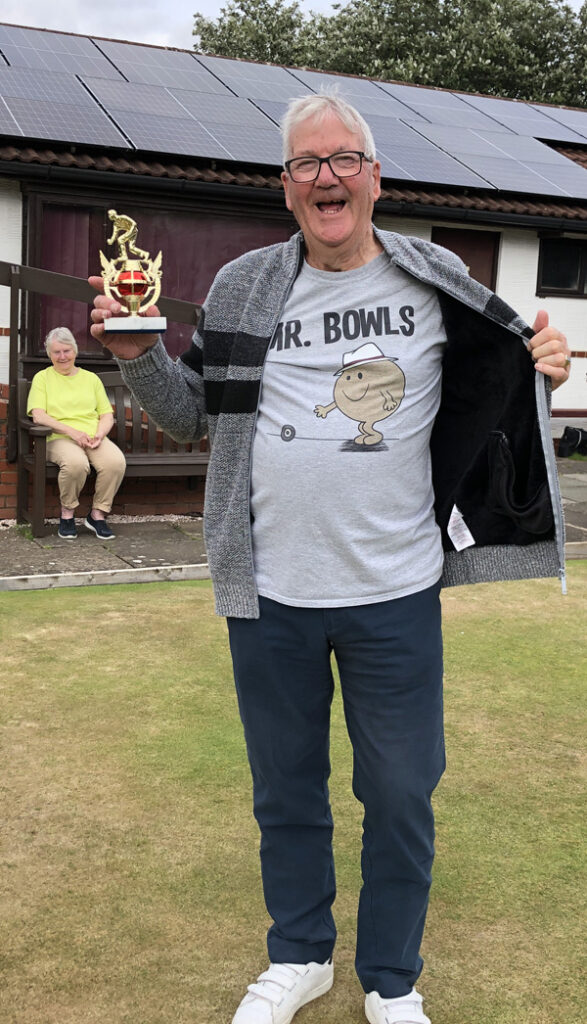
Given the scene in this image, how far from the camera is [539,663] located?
5473 millimetres

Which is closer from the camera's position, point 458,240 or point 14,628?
point 14,628

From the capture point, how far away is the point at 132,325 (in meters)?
2.49

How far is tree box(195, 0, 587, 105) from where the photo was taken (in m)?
29.3

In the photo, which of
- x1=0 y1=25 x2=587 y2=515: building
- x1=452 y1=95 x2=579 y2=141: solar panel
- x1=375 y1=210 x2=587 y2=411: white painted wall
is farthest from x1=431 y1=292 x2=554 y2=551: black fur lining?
x1=452 y1=95 x2=579 y2=141: solar panel

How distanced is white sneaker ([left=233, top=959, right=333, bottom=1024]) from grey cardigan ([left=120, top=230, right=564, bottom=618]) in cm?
91

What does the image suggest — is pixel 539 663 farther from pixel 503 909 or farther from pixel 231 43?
pixel 231 43

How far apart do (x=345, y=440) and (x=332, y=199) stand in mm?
542

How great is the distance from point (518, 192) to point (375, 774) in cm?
1061

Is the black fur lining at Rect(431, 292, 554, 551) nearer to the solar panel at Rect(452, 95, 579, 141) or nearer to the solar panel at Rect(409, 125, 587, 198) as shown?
the solar panel at Rect(409, 125, 587, 198)

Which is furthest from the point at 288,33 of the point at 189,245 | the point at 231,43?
the point at 189,245

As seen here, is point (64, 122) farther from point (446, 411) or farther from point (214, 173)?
point (446, 411)

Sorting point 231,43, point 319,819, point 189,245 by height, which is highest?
point 231,43

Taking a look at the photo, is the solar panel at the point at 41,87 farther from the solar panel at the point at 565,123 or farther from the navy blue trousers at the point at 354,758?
the navy blue trousers at the point at 354,758

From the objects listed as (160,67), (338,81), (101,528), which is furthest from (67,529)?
(338,81)
